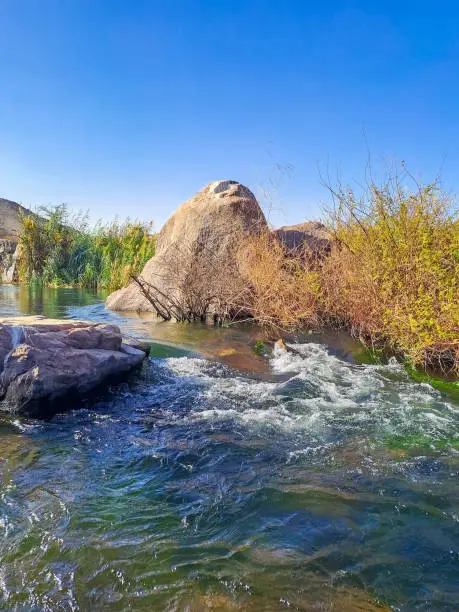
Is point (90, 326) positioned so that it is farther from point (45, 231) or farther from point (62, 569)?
point (45, 231)

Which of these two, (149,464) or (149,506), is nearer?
(149,506)

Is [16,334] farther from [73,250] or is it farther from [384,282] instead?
[73,250]

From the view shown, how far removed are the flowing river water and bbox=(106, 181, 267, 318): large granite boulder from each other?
17.6ft

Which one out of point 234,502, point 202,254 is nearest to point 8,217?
point 202,254

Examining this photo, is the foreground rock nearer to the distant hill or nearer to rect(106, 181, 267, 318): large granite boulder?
rect(106, 181, 267, 318): large granite boulder

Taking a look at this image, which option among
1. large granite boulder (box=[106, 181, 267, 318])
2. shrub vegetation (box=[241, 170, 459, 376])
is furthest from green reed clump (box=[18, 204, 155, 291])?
shrub vegetation (box=[241, 170, 459, 376])

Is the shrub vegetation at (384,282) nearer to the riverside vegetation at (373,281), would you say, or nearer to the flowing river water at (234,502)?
the riverside vegetation at (373,281)

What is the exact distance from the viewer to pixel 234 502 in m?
3.27

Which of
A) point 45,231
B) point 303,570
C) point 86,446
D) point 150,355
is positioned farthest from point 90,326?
point 45,231

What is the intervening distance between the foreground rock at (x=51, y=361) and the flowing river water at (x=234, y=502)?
0.85 feet

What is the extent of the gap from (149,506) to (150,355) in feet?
16.0

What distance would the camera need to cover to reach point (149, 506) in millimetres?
3215

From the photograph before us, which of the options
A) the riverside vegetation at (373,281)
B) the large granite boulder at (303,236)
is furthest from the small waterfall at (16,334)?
the large granite boulder at (303,236)

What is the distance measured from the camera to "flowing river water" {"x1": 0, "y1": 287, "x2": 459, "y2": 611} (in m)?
2.44
